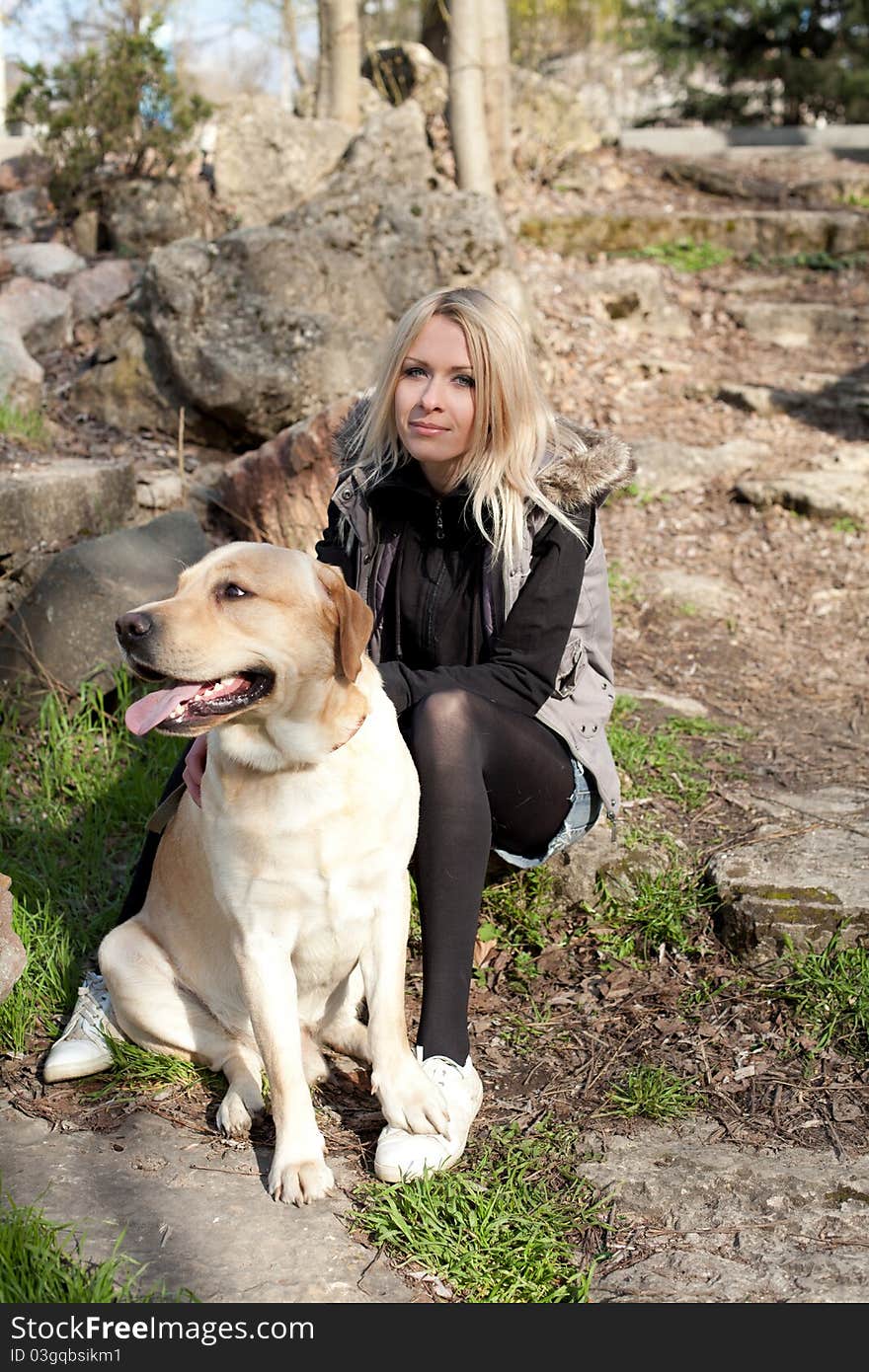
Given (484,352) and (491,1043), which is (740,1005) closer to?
(491,1043)

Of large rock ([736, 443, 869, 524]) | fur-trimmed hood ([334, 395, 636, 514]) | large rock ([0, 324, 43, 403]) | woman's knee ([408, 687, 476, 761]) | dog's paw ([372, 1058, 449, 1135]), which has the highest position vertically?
large rock ([0, 324, 43, 403])

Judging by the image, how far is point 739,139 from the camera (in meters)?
13.8

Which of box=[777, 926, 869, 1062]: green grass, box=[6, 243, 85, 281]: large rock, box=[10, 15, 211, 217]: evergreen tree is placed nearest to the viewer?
box=[777, 926, 869, 1062]: green grass

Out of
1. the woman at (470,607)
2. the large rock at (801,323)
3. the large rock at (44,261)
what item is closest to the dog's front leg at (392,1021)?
the woman at (470,607)

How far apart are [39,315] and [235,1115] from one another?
565cm

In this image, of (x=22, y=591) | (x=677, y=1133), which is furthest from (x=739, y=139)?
(x=677, y=1133)

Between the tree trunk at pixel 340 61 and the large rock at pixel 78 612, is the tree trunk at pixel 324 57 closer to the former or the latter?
the tree trunk at pixel 340 61

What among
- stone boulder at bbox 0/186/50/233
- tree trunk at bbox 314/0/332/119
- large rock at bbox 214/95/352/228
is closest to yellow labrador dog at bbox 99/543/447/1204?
large rock at bbox 214/95/352/228

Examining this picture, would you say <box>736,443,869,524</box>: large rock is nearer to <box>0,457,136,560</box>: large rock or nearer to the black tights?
<box>0,457,136,560</box>: large rock

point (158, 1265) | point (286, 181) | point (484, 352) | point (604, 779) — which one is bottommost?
point (158, 1265)

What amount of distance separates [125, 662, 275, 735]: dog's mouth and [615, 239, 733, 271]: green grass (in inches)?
338

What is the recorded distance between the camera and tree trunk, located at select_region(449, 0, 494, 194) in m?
9.38
